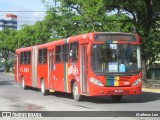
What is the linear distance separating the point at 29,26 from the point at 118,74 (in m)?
58.4

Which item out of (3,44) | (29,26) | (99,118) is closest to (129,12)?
(99,118)

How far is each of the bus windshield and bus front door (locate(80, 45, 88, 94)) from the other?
576 mm

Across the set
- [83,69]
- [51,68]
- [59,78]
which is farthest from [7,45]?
[83,69]

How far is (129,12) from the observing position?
116 feet

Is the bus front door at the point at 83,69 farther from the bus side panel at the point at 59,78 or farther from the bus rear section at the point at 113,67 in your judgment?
the bus side panel at the point at 59,78

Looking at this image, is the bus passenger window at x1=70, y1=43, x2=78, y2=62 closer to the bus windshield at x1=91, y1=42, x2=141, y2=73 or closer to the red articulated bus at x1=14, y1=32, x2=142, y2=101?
the red articulated bus at x1=14, y1=32, x2=142, y2=101

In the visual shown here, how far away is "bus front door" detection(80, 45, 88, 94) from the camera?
18520mm

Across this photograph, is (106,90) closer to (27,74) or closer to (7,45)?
(27,74)

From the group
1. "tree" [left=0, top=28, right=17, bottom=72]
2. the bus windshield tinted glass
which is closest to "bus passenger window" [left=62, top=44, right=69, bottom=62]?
the bus windshield tinted glass

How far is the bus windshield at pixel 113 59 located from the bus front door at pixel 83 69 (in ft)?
1.89

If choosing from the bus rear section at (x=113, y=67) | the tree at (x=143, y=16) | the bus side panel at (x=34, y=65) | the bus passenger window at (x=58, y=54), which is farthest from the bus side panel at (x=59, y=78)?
the tree at (x=143, y=16)

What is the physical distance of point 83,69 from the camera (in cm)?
1878

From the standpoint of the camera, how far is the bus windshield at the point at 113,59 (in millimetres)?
18047

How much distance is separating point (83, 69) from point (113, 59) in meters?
1.47
